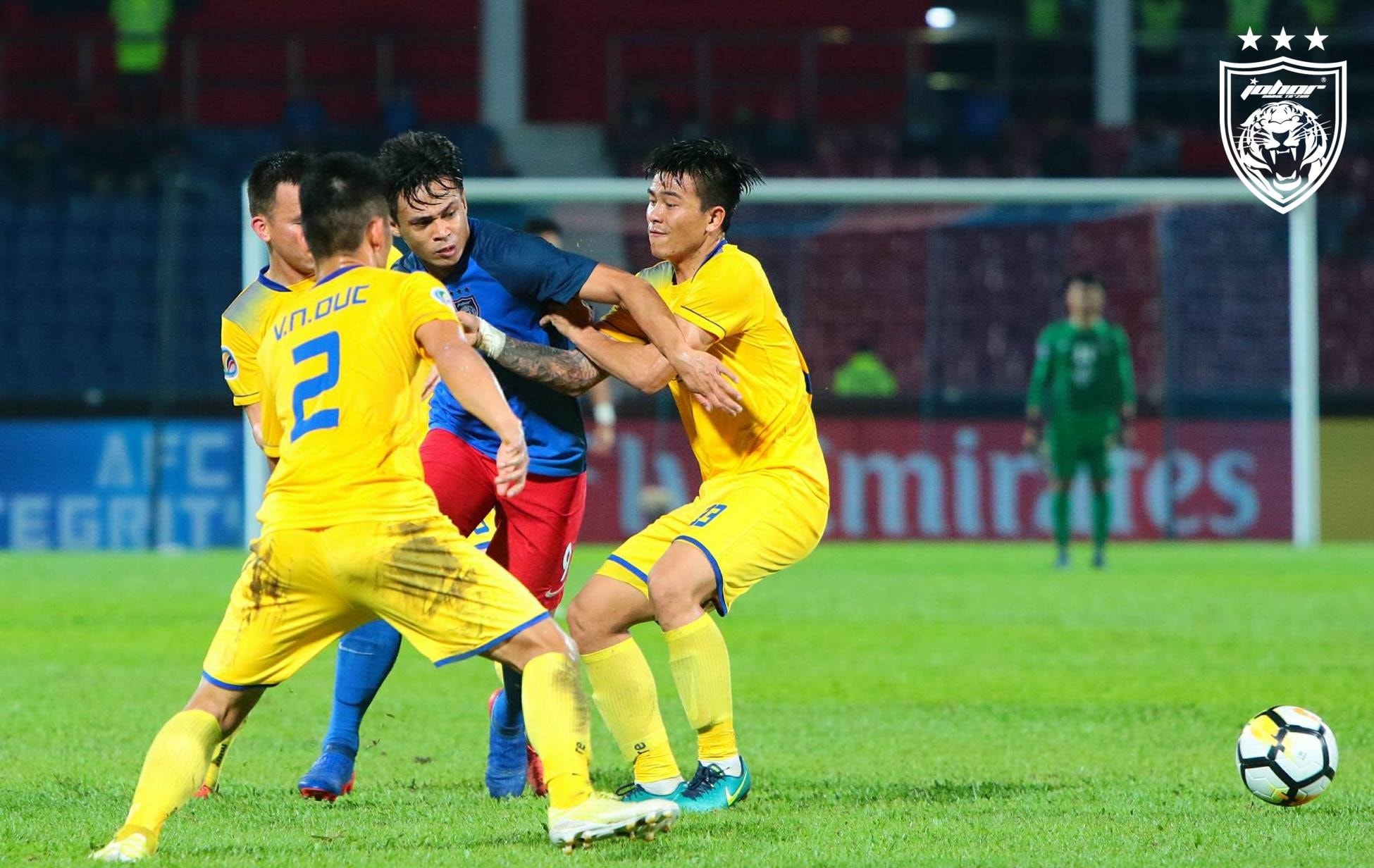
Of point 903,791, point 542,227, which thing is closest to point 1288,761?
point 903,791

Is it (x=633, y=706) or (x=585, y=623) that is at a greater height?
(x=585, y=623)

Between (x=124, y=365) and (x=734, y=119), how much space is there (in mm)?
8745

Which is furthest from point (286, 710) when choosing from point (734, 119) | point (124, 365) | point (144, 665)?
Result: point (734, 119)

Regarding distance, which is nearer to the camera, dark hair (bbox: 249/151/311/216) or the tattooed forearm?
the tattooed forearm

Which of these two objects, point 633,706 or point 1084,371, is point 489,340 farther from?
point 1084,371

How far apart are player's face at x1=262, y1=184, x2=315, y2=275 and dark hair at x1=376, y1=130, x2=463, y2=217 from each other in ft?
1.39

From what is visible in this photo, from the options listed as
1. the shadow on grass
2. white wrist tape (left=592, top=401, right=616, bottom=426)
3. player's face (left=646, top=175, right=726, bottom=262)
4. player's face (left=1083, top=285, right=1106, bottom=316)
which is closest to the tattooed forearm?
player's face (left=646, top=175, right=726, bottom=262)

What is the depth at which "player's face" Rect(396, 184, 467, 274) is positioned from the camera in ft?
18.2

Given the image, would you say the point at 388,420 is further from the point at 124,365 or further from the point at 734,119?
the point at 734,119

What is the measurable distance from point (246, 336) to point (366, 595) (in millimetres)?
1727

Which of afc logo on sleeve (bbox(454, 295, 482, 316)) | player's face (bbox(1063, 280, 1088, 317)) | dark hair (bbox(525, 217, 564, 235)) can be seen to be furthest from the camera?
player's face (bbox(1063, 280, 1088, 317))

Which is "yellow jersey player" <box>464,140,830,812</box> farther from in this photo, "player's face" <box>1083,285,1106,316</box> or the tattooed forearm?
"player's face" <box>1083,285,1106,316</box>

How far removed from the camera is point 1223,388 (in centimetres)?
1920

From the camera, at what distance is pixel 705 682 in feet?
18.2
